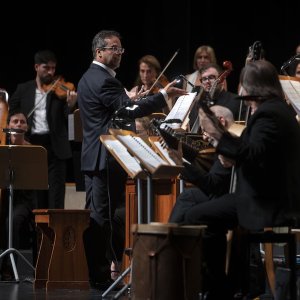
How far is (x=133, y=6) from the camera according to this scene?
8828 mm

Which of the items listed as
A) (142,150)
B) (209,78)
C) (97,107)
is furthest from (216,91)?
(142,150)

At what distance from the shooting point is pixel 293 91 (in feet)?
16.3

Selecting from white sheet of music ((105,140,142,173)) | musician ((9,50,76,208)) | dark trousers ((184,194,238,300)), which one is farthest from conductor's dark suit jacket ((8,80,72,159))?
dark trousers ((184,194,238,300))

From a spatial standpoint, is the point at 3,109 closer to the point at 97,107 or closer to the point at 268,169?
the point at 97,107

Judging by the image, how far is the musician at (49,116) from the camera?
7152 millimetres

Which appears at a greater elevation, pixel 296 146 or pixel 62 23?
pixel 62 23

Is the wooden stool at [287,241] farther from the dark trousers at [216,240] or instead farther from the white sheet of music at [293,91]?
the white sheet of music at [293,91]

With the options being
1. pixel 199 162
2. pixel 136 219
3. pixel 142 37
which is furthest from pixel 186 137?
pixel 142 37

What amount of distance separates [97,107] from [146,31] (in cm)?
331

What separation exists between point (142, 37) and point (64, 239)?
3.62m

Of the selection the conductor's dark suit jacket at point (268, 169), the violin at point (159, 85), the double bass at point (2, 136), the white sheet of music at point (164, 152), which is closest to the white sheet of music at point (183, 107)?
the white sheet of music at point (164, 152)

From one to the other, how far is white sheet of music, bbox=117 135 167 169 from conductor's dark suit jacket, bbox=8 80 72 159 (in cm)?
267

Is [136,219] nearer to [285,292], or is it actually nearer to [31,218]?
[31,218]

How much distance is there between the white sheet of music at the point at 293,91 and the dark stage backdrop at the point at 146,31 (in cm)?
318
